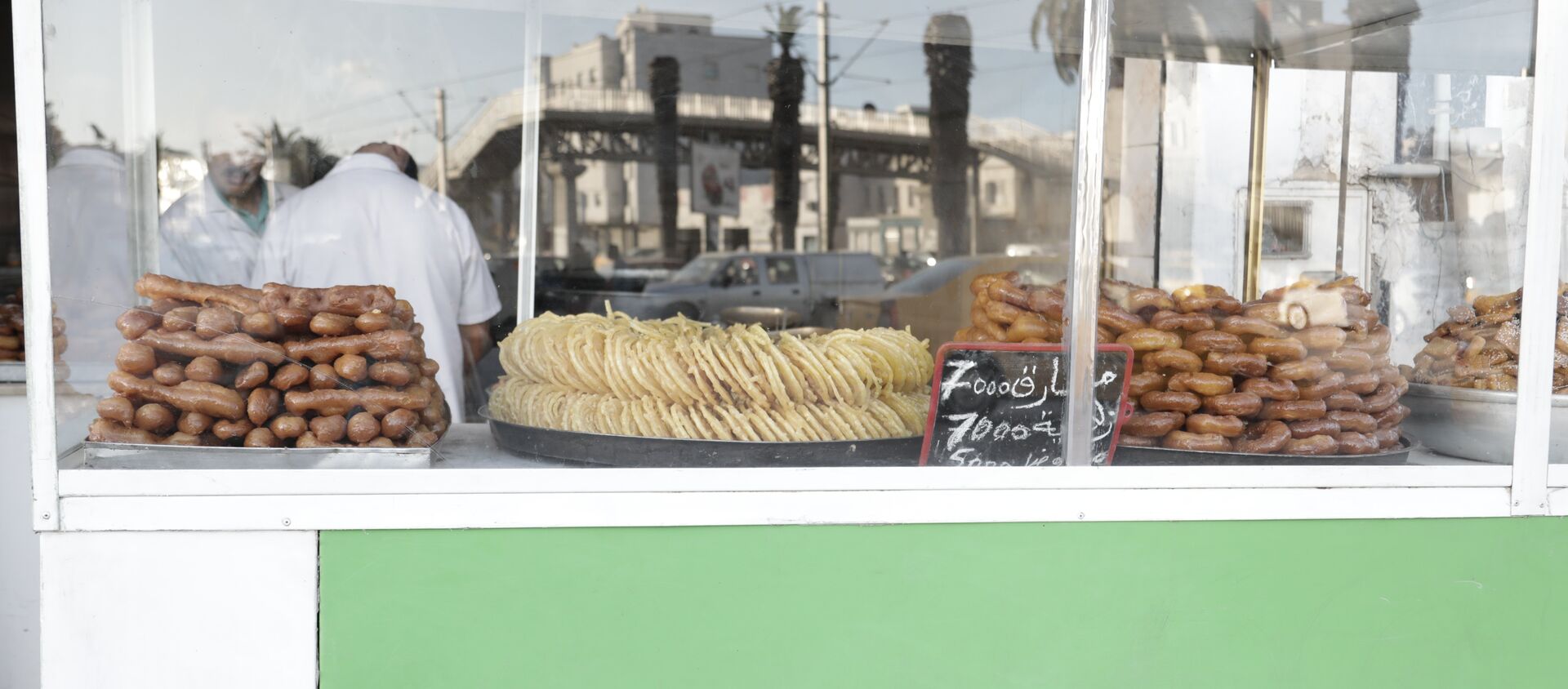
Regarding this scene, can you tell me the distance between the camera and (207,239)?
10.7 feet

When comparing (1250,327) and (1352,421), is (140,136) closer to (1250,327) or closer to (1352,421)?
(1250,327)

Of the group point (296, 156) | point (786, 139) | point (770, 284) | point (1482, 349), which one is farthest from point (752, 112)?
point (1482, 349)


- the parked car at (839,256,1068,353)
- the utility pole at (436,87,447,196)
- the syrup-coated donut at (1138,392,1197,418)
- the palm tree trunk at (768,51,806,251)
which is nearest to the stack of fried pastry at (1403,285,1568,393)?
the syrup-coated donut at (1138,392,1197,418)

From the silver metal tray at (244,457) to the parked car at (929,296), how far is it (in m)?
2.93

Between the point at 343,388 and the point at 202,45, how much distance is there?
9.07ft

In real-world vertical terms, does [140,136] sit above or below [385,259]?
above

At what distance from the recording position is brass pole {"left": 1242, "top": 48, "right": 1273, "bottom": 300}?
318cm

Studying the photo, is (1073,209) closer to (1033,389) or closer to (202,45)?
(1033,389)

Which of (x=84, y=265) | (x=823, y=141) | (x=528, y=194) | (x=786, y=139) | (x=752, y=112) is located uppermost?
(x=752, y=112)

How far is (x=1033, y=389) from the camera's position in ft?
5.62

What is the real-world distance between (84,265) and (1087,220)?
5.25 ft

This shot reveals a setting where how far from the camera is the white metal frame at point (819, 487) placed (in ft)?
4.84

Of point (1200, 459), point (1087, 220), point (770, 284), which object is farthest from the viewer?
point (770, 284)

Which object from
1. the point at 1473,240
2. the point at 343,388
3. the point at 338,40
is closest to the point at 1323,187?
the point at 1473,240
